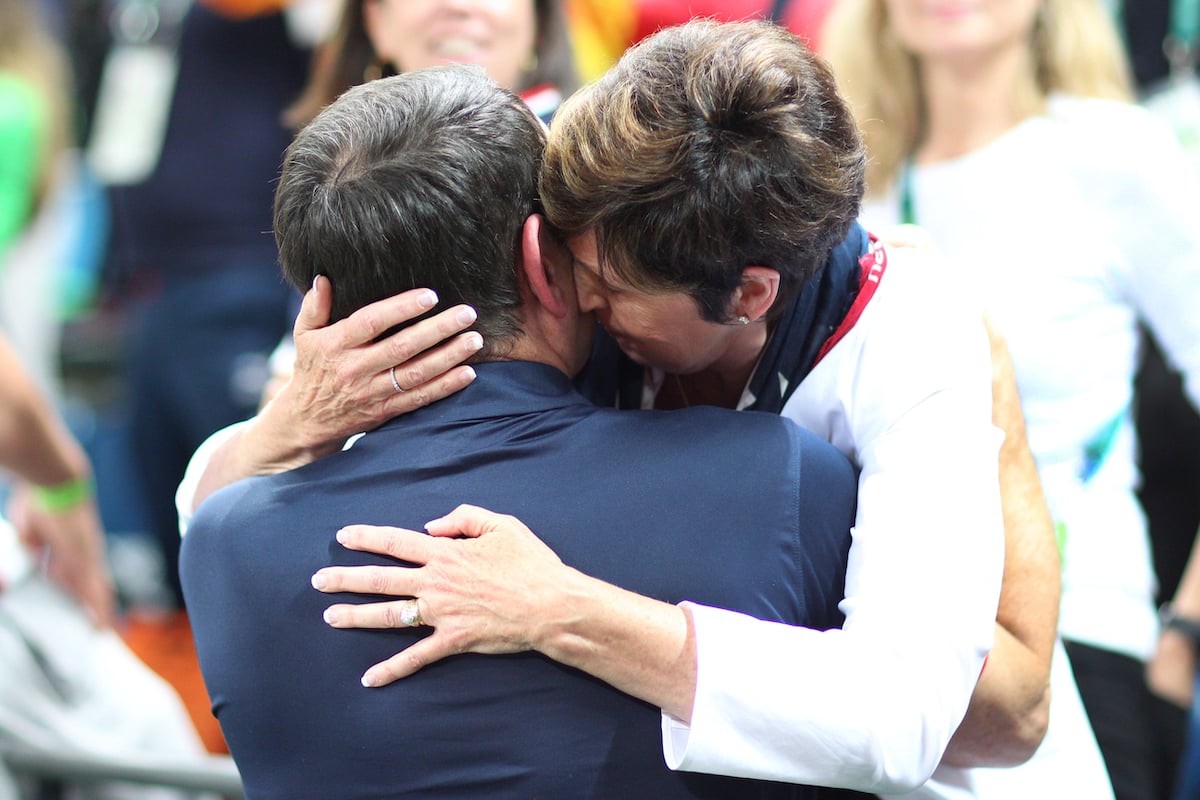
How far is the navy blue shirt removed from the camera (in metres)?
1.18

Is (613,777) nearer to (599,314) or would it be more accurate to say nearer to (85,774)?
(599,314)

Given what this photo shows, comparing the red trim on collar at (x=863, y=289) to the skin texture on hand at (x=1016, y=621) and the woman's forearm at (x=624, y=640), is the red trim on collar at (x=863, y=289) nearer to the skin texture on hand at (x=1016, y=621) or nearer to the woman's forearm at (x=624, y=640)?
the skin texture on hand at (x=1016, y=621)

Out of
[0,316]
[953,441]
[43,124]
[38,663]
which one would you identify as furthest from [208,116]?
[953,441]

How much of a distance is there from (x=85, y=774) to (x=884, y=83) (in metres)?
1.73

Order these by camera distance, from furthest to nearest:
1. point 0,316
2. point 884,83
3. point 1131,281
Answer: point 0,316 < point 884,83 < point 1131,281

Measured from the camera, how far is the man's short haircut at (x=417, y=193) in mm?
1181

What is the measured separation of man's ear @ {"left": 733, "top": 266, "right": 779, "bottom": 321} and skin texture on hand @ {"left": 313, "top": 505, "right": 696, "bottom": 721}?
0.31m

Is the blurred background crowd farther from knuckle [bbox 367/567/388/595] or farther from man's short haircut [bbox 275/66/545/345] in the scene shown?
knuckle [bbox 367/567/388/595]

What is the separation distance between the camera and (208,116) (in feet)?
10.6

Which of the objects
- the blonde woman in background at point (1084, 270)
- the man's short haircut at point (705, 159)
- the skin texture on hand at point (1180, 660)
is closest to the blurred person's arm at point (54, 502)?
the man's short haircut at point (705, 159)

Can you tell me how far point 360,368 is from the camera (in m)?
1.25

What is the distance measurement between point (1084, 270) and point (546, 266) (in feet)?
3.72

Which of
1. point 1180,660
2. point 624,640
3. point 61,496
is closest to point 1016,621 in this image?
point 624,640

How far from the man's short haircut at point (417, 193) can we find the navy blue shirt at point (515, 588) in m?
0.11
